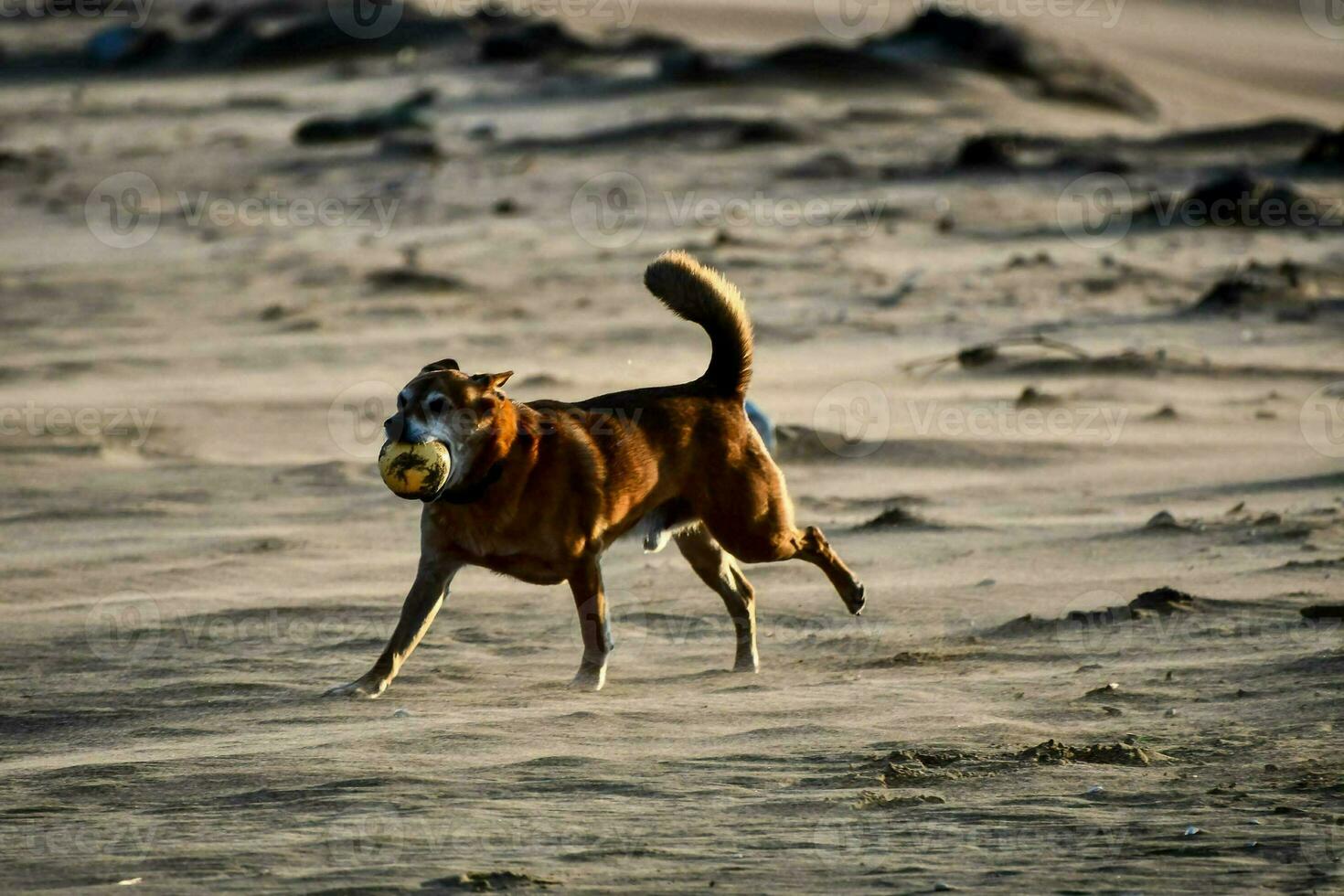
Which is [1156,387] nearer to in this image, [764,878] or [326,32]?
[764,878]

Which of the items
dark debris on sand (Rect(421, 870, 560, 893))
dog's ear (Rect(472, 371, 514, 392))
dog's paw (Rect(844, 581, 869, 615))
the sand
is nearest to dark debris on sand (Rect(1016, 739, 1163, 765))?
the sand

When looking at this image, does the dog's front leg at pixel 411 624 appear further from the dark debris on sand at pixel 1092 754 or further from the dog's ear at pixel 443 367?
the dark debris on sand at pixel 1092 754

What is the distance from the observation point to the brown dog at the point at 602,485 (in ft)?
19.1

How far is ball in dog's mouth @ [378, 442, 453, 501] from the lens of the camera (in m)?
5.60

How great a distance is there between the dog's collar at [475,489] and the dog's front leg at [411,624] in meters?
0.25

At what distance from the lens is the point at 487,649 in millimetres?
6750

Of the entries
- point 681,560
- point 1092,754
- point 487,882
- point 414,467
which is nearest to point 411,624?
point 414,467

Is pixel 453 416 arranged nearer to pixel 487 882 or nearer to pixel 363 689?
pixel 363 689

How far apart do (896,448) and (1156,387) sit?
7.95 feet

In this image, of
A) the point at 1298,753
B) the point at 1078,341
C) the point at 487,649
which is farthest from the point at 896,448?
the point at 1298,753

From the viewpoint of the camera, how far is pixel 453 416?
5.73m

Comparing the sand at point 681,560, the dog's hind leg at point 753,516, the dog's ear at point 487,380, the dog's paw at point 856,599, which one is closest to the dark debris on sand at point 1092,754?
the sand at point 681,560

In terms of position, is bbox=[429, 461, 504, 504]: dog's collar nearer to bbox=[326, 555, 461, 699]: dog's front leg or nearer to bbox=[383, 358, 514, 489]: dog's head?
bbox=[383, 358, 514, 489]: dog's head

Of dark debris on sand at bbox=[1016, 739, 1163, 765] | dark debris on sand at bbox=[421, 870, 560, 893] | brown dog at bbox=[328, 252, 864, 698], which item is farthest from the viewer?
brown dog at bbox=[328, 252, 864, 698]
